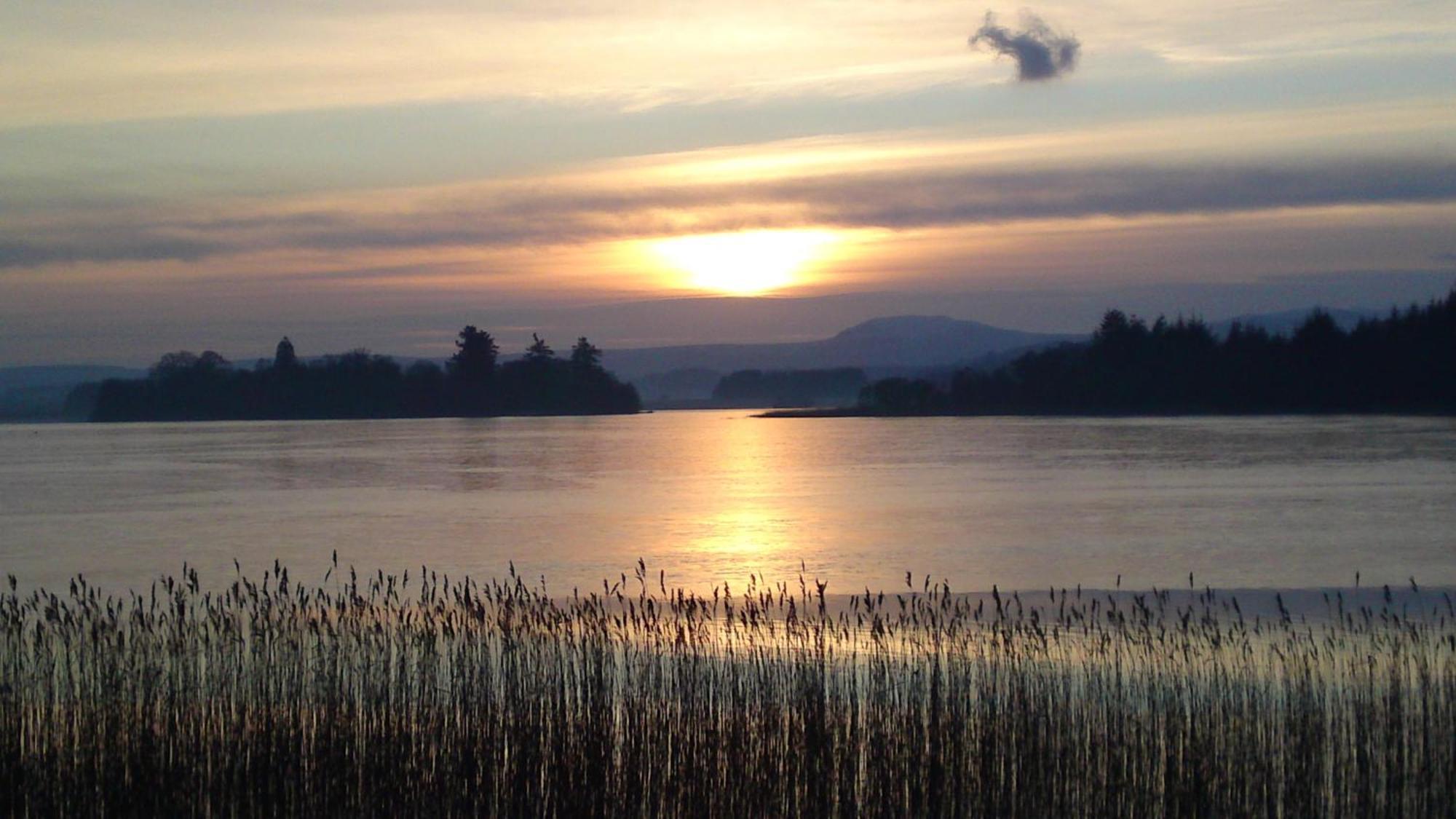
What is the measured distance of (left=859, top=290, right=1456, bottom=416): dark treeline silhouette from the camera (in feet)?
259

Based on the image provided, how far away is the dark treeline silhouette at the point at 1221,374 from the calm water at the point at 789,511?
2541 cm

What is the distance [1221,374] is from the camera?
91.2m

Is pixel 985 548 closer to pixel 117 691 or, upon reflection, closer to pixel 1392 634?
pixel 1392 634

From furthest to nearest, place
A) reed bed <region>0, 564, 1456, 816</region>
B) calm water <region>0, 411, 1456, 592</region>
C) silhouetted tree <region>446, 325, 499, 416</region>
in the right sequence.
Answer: silhouetted tree <region>446, 325, 499, 416</region>, calm water <region>0, 411, 1456, 592</region>, reed bed <region>0, 564, 1456, 816</region>

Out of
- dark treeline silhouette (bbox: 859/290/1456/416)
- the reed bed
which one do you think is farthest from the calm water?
dark treeline silhouette (bbox: 859/290/1456/416)

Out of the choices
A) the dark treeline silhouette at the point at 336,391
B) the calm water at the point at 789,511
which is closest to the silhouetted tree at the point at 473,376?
the dark treeline silhouette at the point at 336,391

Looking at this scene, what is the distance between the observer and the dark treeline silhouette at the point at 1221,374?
78875mm

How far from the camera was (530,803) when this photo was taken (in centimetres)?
809

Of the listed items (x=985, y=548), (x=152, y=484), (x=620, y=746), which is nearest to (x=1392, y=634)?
(x=620, y=746)

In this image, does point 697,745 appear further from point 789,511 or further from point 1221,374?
point 1221,374

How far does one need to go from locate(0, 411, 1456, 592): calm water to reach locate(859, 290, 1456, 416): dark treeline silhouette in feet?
83.4

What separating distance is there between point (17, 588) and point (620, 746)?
11.7 metres

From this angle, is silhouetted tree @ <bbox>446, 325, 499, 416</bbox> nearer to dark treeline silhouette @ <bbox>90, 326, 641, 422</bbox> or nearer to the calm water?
dark treeline silhouette @ <bbox>90, 326, 641, 422</bbox>

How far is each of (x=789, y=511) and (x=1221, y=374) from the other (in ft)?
229
